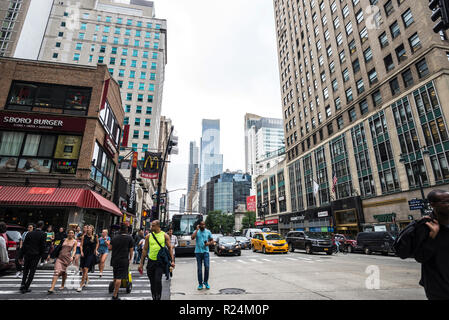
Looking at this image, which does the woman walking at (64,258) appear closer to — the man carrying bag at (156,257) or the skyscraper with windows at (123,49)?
the man carrying bag at (156,257)

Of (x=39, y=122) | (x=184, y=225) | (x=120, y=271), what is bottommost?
(x=120, y=271)

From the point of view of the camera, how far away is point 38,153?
16906 millimetres

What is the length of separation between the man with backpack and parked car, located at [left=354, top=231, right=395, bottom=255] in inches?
805

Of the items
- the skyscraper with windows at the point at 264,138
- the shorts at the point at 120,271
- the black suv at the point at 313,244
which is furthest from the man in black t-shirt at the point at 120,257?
the skyscraper with windows at the point at 264,138

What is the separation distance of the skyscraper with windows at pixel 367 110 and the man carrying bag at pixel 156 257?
2459 cm

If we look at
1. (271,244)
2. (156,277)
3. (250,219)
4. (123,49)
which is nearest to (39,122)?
(156,277)

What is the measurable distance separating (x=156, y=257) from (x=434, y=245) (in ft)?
16.7

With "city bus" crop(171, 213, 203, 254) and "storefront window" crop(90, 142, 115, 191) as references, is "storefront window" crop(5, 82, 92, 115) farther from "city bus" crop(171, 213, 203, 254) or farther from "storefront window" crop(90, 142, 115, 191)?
"city bus" crop(171, 213, 203, 254)

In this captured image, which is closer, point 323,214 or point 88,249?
point 88,249

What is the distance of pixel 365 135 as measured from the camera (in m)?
33.8

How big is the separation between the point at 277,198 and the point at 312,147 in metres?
21.4

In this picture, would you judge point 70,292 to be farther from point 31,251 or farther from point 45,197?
point 45,197

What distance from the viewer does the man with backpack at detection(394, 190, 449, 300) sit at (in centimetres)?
259
